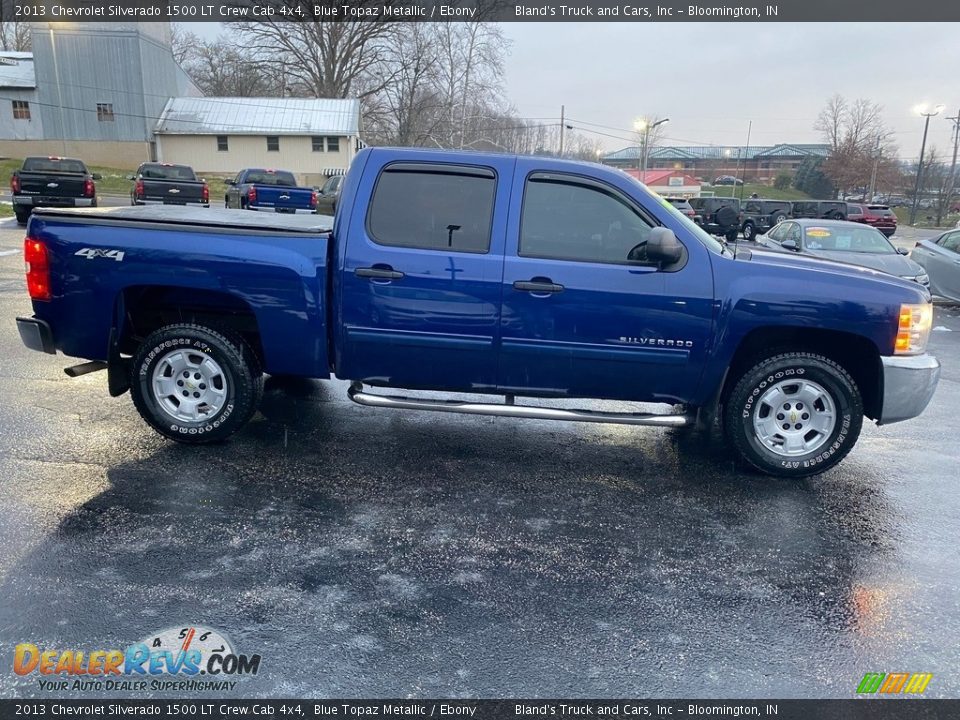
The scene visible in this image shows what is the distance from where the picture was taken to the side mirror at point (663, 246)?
4062 millimetres

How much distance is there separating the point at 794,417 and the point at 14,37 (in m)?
82.9

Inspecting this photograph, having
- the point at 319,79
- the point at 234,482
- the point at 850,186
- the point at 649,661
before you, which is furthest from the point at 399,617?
the point at 850,186

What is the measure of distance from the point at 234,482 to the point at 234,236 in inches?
61.4

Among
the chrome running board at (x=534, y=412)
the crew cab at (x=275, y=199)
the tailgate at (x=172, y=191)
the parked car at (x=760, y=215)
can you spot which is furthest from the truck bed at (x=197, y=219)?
the parked car at (x=760, y=215)

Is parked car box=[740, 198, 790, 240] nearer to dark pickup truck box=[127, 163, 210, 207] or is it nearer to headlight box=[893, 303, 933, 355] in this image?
dark pickup truck box=[127, 163, 210, 207]

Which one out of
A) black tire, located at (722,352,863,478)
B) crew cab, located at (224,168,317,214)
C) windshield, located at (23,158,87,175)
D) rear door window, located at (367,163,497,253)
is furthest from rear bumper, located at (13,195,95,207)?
black tire, located at (722,352,863,478)

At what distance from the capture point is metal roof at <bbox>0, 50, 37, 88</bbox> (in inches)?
1758

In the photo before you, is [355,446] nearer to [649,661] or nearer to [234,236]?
[234,236]

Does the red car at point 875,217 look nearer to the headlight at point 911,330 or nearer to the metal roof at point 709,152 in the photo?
the headlight at point 911,330

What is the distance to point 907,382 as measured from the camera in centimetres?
428

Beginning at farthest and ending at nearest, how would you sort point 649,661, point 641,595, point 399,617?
point 641,595, point 399,617, point 649,661

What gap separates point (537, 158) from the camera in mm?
4477

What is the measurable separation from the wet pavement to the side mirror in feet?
4.79

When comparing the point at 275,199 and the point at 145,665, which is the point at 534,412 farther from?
the point at 275,199
